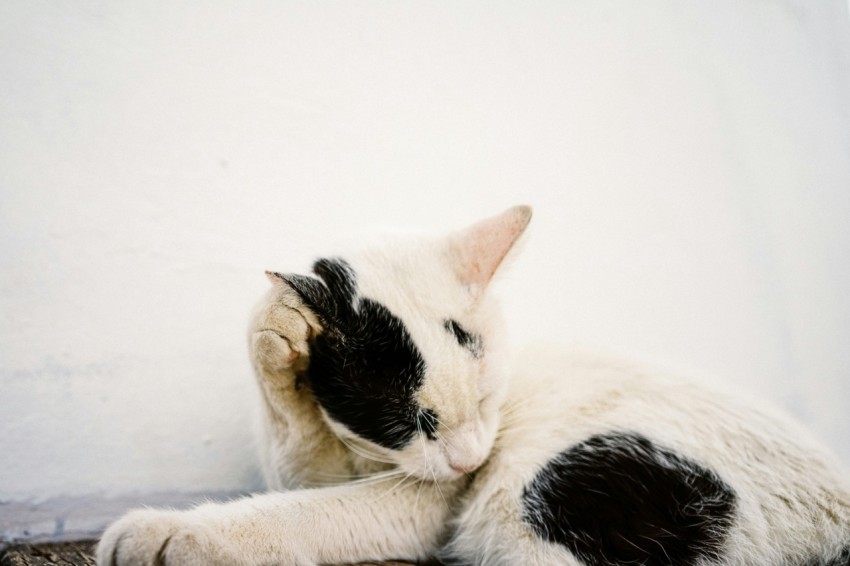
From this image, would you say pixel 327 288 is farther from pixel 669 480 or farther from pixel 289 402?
pixel 669 480

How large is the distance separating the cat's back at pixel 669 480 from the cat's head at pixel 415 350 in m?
0.11

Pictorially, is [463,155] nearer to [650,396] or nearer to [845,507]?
[650,396]

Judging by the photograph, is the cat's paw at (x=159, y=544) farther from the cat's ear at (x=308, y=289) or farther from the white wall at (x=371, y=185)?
the white wall at (x=371, y=185)

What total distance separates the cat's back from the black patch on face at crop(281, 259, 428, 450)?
0.20 meters

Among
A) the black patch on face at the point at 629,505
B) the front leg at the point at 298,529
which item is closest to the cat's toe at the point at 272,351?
the front leg at the point at 298,529

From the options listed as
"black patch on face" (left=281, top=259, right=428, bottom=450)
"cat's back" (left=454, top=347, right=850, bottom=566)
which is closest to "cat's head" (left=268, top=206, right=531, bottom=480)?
"black patch on face" (left=281, top=259, right=428, bottom=450)

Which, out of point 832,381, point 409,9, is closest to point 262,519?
point 409,9

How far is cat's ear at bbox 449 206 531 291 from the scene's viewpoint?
86 centimetres

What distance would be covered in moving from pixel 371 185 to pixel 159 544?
3.30 feet

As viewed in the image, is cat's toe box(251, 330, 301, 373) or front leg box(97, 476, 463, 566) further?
cat's toe box(251, 330, 301, 373)

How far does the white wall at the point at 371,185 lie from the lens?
109 cm

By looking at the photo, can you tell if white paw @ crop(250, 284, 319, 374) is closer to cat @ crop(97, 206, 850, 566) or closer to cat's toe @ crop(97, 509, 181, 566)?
cat @ crop(97, 206, 850, 566)

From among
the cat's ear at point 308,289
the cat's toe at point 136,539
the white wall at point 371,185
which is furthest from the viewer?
the white wall at point 371,185

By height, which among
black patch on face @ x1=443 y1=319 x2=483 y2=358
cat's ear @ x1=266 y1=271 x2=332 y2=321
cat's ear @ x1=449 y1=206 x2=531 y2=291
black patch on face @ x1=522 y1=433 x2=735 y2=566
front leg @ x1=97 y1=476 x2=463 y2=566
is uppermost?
cat's ear @ x1=449 y1=206 x2=531 y2=291
